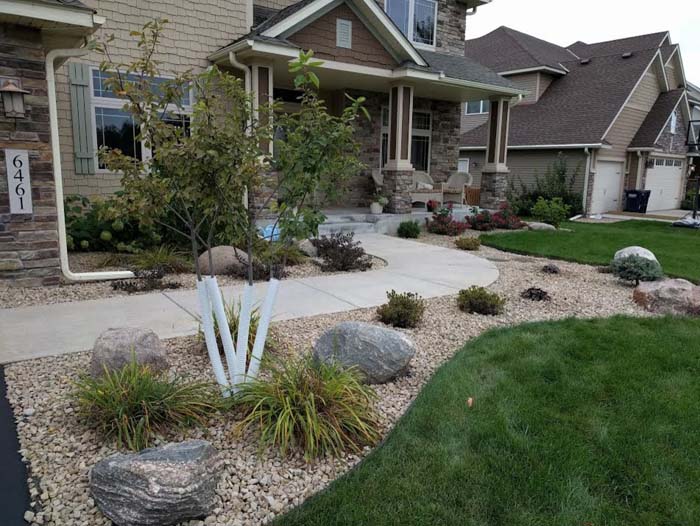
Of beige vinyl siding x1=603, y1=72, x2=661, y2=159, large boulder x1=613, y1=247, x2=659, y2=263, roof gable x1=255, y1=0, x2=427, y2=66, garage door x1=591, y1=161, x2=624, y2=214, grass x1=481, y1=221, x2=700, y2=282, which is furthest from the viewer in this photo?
beige vinyl siding x1=603, y1=72, x2=661, y2=159

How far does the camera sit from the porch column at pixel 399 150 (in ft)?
37.8

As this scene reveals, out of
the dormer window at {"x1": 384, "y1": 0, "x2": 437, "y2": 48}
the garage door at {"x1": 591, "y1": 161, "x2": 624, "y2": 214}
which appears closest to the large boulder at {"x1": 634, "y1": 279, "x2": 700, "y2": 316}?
the dormer window at {"x1": 384, "y1": 0, "x2": 437, "y2": 48}

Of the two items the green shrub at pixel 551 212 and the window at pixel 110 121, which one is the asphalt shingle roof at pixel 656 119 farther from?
the window at pixel 110 121

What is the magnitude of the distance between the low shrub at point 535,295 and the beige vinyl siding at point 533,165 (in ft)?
45.3

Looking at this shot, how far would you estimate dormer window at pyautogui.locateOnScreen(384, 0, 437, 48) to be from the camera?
523 inches

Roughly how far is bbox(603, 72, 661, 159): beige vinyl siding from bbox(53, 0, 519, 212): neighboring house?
7673 mm

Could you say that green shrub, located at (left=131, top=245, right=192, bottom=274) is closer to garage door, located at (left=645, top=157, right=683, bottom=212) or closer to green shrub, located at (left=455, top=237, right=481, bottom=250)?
green shrub, located at (left=455, top=237, right=481, bottom=250)

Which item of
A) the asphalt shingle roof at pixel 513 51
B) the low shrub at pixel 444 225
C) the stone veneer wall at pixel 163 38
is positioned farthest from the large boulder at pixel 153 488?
the asphalt shingle roof at pixel 513 51

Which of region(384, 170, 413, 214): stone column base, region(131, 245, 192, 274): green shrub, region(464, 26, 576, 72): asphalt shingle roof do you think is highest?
region(464, 26, 576, 72): asphalt shingle roof

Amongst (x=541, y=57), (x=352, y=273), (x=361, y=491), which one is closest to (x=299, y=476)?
(x=361, y=491)

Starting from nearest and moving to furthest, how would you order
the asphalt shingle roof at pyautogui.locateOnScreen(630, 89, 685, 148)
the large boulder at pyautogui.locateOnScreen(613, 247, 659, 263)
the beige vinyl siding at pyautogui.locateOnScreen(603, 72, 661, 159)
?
the large boulder at pyautogui.locateOnScreen(613, 247, 659, 263) → the beige vinyl siding at pyautogui.locateOnScreen(603, 72, 661, 159) → the asphalt shingle roof at pyautogui.locateOnScreen(630, 89, 685, 148)

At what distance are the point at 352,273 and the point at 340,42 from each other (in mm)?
5604

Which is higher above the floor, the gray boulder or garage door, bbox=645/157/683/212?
garage door, bbox=645/157/683/212

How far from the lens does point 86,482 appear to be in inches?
97.3
